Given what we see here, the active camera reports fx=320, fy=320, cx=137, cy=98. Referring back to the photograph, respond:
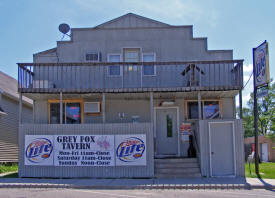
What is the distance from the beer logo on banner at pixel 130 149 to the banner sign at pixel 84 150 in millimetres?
383

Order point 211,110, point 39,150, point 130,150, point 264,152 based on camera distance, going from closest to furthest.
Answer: point 130,150 < point 39,150 < point 211,110 < point 264,152

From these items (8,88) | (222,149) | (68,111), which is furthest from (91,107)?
(8,88)

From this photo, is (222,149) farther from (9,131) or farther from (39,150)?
(9,131)

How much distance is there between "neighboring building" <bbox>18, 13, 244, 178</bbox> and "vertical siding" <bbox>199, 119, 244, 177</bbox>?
4 cm

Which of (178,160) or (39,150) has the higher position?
(39,150)

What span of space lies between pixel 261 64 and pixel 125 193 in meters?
8.05

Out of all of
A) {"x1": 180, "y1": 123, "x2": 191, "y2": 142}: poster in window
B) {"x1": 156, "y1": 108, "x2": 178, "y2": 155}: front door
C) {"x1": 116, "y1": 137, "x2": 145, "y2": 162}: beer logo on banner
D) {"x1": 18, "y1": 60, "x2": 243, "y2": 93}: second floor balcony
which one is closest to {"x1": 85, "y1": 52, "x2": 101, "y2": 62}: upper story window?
{"x1": 18, "y1": 60, "x2": 243, "y2": 93}: second floor balcony

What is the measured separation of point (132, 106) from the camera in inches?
633

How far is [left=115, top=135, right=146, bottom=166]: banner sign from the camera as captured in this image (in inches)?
529

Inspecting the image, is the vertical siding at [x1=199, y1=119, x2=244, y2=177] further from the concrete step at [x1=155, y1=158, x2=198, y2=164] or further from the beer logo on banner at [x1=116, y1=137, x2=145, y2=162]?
the beer logo on banner at [x1=116, y1=137, x2=145, y2=162]

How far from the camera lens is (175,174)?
528 inches

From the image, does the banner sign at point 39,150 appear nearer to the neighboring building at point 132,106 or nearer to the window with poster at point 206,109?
the neighboring building at point 132,106

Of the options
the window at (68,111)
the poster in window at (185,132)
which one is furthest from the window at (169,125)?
the window at (68,111)

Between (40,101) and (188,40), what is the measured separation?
809cm
